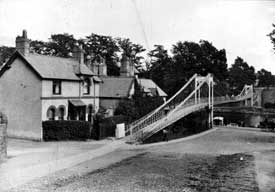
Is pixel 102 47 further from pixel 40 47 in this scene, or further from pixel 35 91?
pixel 35 91

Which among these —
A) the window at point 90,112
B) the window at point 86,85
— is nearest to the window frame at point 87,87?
the window at point 86,85

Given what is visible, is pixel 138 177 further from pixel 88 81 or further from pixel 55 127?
pixel 88 81

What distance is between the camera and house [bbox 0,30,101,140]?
2495 centimetres

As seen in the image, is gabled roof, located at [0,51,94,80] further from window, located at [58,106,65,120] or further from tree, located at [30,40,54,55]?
tree, located at [30,40,54,55]

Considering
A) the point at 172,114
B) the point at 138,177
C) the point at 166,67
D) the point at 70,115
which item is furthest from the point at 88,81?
the point at 166,67

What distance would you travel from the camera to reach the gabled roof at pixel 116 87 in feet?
113

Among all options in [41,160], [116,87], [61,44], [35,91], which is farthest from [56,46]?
[41,160]

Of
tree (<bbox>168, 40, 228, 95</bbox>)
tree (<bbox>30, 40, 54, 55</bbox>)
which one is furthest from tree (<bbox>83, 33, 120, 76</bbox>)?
tree (<bbox>168, 40, 228, 95</bbox>)

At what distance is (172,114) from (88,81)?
30.9 ft

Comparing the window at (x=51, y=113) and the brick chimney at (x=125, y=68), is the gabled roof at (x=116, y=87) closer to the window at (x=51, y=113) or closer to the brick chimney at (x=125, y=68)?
the brick chimney at (x=125, y=68)

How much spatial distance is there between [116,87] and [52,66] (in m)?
10.00

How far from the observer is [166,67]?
72.7 meters

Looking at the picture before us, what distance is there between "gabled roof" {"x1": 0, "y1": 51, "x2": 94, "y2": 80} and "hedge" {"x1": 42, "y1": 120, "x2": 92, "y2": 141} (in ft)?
13.6

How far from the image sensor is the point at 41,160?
52.0 ft
